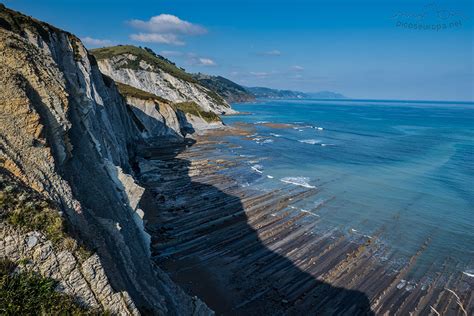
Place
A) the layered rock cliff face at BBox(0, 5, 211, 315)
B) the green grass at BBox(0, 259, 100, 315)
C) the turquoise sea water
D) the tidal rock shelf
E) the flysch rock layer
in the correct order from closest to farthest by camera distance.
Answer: the green grass at BBox(0, 259, 100, 315) → the layered rock cliff face at BBox(0, 5, 211, 315) → the tidal rock shelf → the turquoise sea water → the flysch rock layer

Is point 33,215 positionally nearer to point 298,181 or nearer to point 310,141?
point 298,181

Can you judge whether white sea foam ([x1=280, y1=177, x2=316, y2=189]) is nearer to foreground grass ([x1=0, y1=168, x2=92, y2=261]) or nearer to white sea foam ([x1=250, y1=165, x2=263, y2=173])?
white sea foam ([x1=250, y1=165, x2=263, y2=173])

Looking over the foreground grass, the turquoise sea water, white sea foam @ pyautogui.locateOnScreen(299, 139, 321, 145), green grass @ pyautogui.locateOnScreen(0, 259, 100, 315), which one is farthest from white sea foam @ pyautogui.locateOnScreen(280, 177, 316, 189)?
green grass @ pyautogui.locateOnScreen(0, 259, 100, 315)

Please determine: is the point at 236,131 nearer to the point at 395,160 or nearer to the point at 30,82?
the point at 395,160

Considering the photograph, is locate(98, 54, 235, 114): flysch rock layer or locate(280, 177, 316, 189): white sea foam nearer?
locate(280, 177, 316, 189): white sea foam

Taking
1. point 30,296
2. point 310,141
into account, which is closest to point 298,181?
point 310,141
